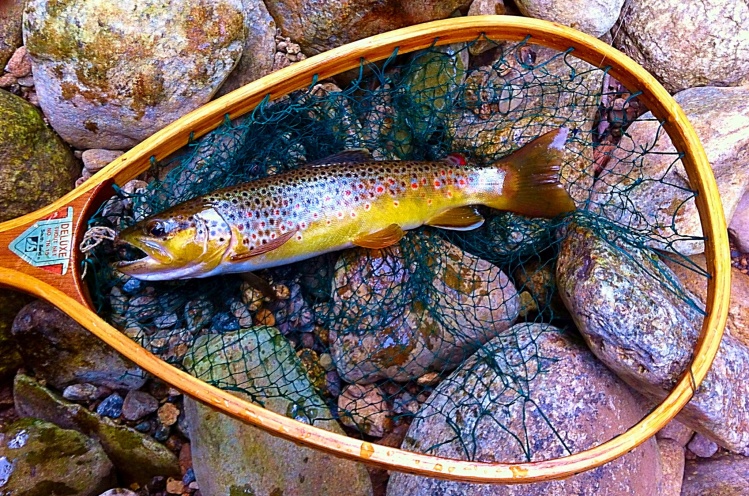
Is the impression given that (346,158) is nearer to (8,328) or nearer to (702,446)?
(8,328)

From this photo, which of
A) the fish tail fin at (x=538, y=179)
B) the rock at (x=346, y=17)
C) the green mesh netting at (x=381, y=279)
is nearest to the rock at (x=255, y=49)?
the rock at (x=346, y=17)

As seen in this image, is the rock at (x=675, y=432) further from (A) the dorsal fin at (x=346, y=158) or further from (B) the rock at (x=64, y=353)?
(B) the rock at (x=64, y=353)

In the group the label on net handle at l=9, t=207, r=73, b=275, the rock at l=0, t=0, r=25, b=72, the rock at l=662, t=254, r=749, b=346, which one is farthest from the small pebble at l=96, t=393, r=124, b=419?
the rock at l=662, t=254, r=749, b=346

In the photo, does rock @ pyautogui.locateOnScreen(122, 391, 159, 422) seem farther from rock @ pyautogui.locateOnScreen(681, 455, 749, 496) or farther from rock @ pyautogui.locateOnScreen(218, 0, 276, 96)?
rock @ pyautogui.locateOnScreen(681, 455, 749, 496)

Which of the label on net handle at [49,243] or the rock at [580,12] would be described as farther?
the rock at [580,12]

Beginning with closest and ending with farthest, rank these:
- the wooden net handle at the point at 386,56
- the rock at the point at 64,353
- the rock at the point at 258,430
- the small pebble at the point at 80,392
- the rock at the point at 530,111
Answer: the wooden net handle at the point at 386,56 < the rock at the point at 258,430 < the rock at the point at 64,353 < the small pebble at the point at 80,392 < the rock at the point at 530,111

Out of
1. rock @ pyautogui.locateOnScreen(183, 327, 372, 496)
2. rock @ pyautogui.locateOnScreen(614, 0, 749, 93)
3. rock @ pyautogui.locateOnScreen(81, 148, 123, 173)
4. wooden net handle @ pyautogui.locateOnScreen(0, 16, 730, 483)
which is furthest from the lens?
rock @ pyautogui.locateOnScreen(614, 0, 749, 93)
